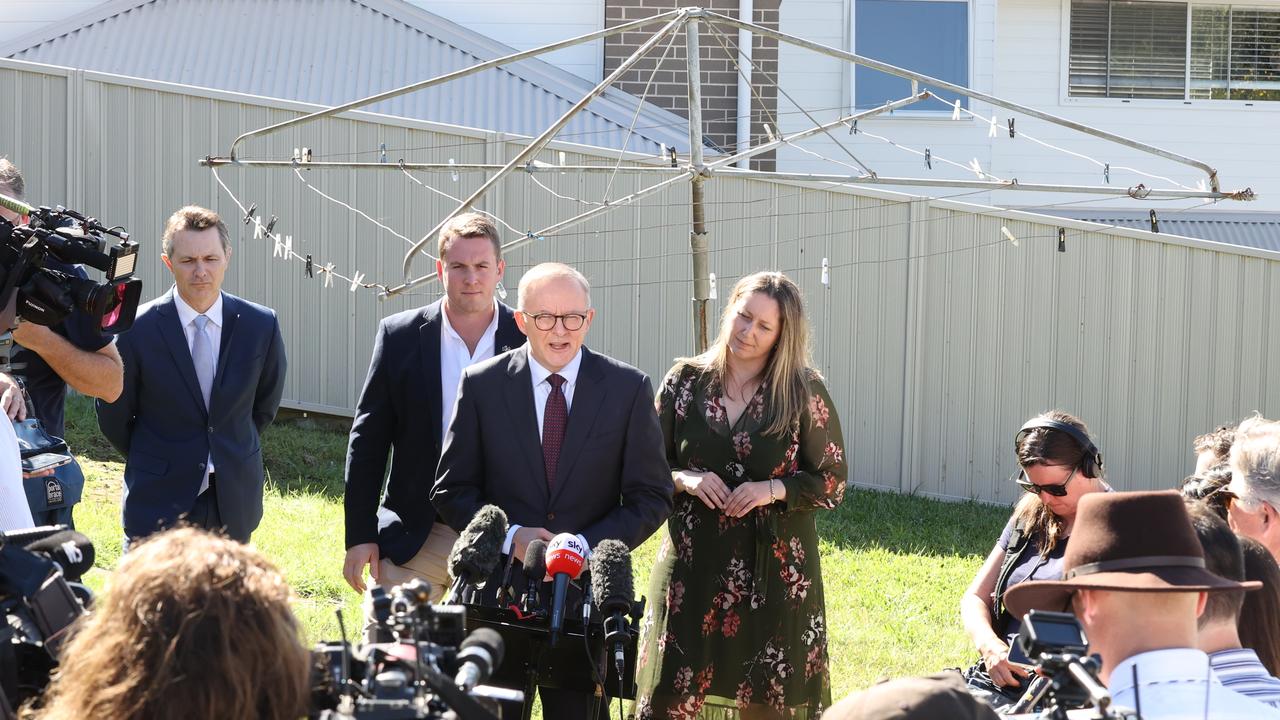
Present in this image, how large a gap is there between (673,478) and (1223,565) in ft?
6.91

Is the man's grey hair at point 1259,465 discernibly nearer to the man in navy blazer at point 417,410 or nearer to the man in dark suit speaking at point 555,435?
the man in dark suit speaking at point 555,435

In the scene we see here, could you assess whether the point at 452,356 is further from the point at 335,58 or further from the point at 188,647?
the point at 335,58

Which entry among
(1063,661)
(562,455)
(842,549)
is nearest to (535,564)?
(562,455)

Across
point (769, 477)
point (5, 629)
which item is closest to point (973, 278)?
point (769, 477)

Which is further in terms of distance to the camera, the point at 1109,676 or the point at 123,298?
the point at 123,298

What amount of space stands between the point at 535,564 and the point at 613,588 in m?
0.30

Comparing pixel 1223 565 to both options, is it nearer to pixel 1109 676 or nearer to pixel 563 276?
pixel 1109 676

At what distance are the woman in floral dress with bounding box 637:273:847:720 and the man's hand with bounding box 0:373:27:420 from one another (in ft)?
7.33

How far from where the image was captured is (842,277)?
10.3 m

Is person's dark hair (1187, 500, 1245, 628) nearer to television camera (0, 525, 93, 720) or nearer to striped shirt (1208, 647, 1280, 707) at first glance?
striped shirt (1208, 647, 1280, 707)

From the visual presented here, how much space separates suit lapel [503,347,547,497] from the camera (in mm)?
4352

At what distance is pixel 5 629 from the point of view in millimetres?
2350

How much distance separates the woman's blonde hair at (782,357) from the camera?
4762 millimetres

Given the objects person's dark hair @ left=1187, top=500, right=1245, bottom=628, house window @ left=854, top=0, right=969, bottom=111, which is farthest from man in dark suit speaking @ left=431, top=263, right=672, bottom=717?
house window @ left=854, top=0, right=969, bottom=111
